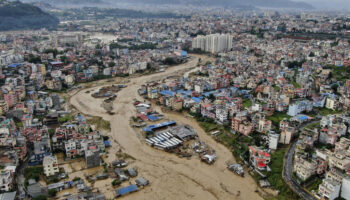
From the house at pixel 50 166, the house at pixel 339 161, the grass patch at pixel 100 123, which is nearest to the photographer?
the house at pixel 339 161

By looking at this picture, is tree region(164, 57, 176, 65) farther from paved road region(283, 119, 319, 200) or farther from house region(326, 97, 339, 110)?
paved road region(283, 119, 319, 200)

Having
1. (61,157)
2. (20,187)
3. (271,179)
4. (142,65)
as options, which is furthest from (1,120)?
(142,65)

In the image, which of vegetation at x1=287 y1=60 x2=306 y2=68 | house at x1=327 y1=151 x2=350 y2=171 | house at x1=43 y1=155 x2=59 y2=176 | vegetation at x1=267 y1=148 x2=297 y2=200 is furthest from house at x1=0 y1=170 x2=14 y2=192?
vegetation at x1=287 y1=60 x2=306 y2=68

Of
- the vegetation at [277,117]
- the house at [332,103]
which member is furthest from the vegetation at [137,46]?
the house at [332,103]

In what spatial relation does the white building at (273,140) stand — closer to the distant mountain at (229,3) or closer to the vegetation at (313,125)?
the vegetation at (313,125)

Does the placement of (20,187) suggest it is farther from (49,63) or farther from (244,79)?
(49,63)

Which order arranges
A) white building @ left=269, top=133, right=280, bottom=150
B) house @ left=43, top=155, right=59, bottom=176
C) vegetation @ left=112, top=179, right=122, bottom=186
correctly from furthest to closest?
white building @ left=269, top=133, right=280, bottom=150, house @ left=43, top=155, right=59, bottom=176, vegetation @ left=112, top=179, right=122, bottom=186
